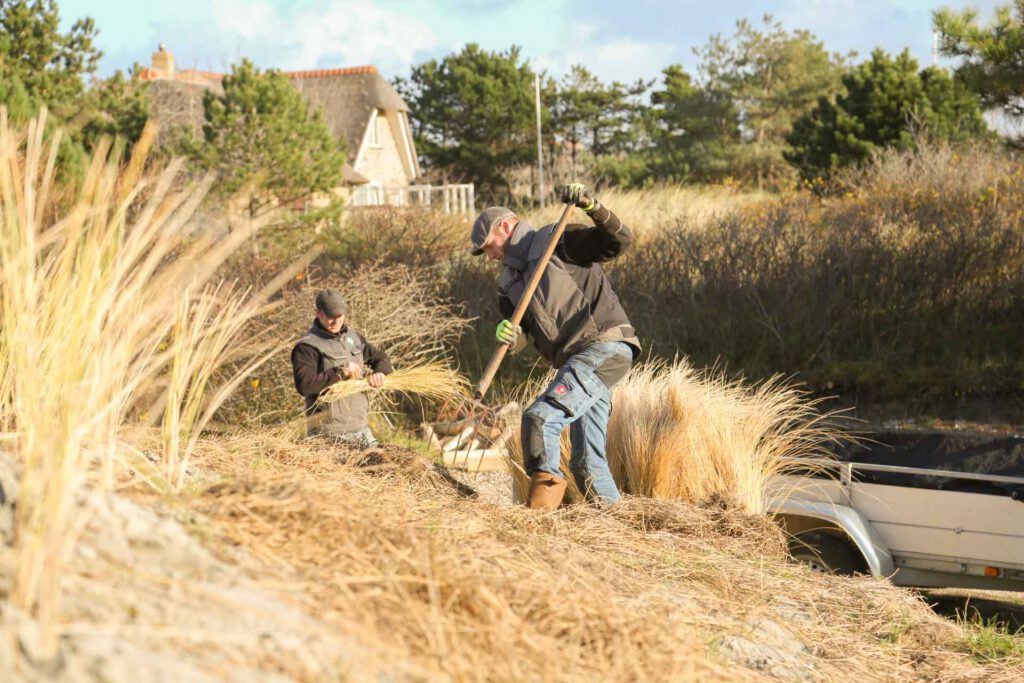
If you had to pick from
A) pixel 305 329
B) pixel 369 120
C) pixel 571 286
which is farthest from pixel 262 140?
pixel 369 120

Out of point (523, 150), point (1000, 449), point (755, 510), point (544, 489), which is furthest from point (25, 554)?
point (523, 150)

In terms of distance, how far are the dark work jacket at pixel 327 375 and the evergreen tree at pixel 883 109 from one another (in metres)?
20.5

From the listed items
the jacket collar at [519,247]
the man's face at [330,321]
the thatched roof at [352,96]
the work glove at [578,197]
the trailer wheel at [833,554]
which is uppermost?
the thatched roof at [352,96]

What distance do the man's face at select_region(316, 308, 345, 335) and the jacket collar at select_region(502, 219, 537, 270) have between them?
137 centimetres

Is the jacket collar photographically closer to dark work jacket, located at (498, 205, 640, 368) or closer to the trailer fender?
dark work jacket, located at (498, 205, 640, 368)

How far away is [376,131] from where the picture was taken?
3981 cm

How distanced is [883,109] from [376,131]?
2023 cm

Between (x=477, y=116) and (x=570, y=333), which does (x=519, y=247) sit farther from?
(x=477, y=116)

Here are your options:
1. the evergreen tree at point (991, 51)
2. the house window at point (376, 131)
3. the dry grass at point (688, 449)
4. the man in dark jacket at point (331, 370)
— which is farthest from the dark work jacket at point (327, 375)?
the house window at point (376, 131)

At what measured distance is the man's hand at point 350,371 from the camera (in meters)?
6.00

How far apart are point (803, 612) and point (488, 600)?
1.67m

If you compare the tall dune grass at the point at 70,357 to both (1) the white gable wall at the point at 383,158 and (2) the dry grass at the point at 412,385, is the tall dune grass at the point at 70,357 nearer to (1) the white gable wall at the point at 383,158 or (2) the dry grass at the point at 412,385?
(2) the dry grass at the point at 412,385

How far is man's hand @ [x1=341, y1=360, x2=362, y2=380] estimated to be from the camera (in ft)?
19.7

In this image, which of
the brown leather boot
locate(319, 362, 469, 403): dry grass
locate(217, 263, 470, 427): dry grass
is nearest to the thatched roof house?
locate(217, 263, 470, 427): dry grass
